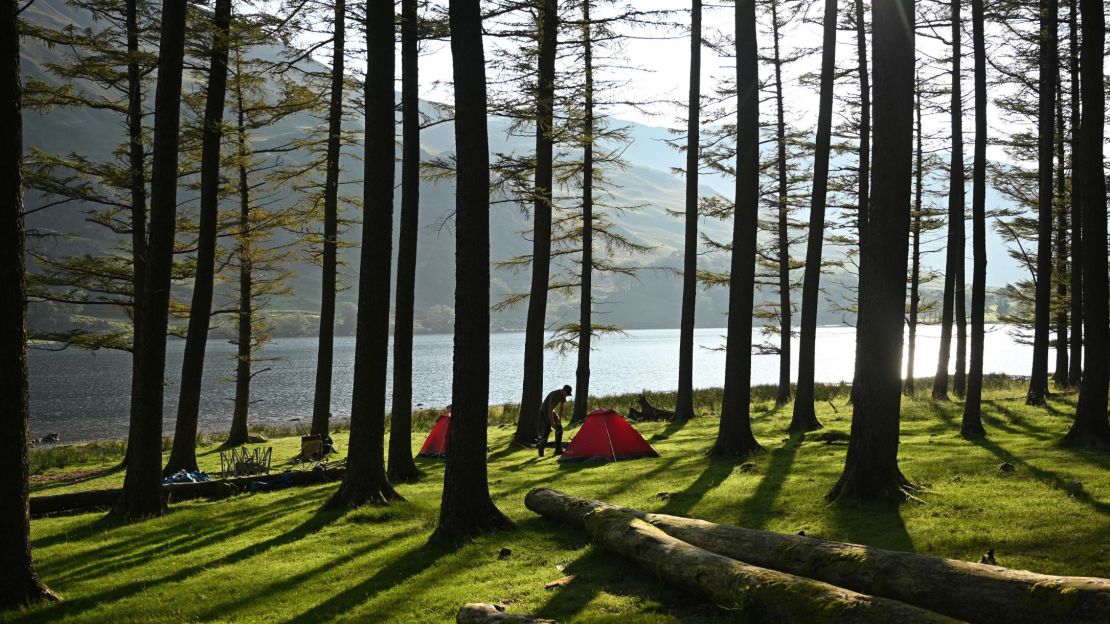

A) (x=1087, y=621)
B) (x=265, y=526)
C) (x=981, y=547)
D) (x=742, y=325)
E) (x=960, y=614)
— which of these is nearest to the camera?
(x=1087, y=621)

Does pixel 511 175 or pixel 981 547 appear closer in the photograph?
pixel 981 547

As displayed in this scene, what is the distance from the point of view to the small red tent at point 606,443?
14.0 meters

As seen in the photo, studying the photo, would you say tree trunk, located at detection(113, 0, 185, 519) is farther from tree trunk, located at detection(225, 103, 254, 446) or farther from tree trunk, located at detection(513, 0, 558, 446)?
tree trunk, located at detection(225, 103, 254, 446)

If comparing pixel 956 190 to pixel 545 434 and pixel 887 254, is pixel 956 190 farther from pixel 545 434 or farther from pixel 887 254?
pixel 545 434

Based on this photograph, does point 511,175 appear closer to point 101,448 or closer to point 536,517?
point 536,517

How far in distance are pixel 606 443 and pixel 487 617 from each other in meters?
8.98

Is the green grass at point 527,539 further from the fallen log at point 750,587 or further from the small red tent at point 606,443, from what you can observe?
the small red tent at point 606,443

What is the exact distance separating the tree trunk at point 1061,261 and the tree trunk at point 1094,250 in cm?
1184

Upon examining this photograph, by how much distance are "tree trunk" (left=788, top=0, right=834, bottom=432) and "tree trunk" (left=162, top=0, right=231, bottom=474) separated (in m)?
12.3

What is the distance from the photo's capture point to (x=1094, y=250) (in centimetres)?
1166

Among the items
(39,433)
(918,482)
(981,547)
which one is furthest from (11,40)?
(39,433)

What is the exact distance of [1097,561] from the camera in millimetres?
5914

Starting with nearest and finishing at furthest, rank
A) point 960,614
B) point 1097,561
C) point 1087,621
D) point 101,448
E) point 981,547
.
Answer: point 1087,621
point 960,614
point 1097,561
point 981,547
point 101,448

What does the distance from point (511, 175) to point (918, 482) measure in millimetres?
10855
